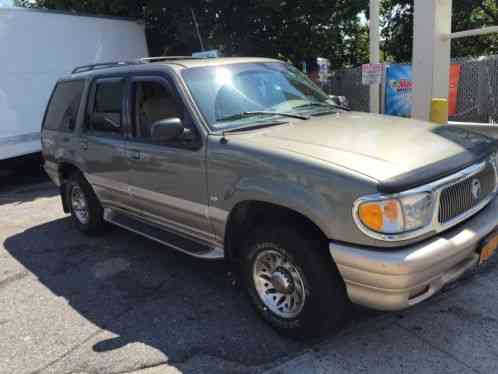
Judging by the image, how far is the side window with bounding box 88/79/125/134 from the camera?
4695 millimetres

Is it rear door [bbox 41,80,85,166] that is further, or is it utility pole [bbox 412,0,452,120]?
utility pole [bbox 412,0,452,120]

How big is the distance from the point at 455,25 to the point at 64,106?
17.6 meters

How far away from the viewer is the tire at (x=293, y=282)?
9.82ft

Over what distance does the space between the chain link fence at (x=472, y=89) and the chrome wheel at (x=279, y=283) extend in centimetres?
1004

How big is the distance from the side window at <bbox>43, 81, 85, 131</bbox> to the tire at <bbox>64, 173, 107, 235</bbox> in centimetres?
64

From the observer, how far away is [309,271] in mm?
2988

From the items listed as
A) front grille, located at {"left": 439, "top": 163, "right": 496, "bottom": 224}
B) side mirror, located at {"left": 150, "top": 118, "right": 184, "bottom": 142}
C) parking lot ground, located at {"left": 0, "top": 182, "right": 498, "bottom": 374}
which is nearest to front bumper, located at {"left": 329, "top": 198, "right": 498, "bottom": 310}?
front grille, located at {"left": 439, "top": 163, "right": 496, "bottom": 224}

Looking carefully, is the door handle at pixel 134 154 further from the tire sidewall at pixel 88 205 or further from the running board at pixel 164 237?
the tire sidewall at pixel 88 205

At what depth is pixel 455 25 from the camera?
62.0 ft

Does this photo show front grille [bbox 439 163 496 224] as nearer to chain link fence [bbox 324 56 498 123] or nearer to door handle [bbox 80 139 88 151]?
door handle [bbox 80 139 88 151]

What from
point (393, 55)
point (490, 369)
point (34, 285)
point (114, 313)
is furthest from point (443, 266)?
point (393, 55)

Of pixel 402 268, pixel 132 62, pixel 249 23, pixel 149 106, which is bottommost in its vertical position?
pixel 402 268

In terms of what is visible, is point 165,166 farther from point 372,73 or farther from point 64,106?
point 372,73

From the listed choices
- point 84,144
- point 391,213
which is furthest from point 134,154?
point 391,213
